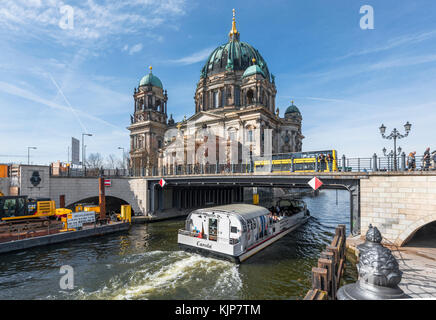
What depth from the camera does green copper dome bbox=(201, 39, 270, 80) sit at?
229ft

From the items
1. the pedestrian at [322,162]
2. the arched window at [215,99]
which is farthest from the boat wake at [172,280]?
the arched window at [215,99]

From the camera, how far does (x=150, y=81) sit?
71.7 meters

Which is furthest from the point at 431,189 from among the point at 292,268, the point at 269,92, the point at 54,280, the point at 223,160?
the point at 269,92

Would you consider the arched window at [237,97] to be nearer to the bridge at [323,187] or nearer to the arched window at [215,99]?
the arched window at [215,99]

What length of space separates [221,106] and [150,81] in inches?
952

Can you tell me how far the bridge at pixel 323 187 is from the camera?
49.5 ft

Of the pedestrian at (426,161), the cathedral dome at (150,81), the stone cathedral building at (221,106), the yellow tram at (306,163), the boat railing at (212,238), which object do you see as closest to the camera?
the pedestrian at (426,161)

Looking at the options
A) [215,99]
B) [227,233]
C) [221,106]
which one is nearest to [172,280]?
[227,233]

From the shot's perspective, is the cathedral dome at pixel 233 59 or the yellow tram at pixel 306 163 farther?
the cathedral dome at pixel 233 59

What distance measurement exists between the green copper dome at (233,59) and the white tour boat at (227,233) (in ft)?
189

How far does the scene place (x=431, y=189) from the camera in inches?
569

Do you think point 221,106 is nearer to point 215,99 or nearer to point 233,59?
point 215,99

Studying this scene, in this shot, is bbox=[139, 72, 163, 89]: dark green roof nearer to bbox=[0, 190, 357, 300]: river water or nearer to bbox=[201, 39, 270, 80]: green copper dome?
bbox=[201, 39, 270, 80]: green copper dome
